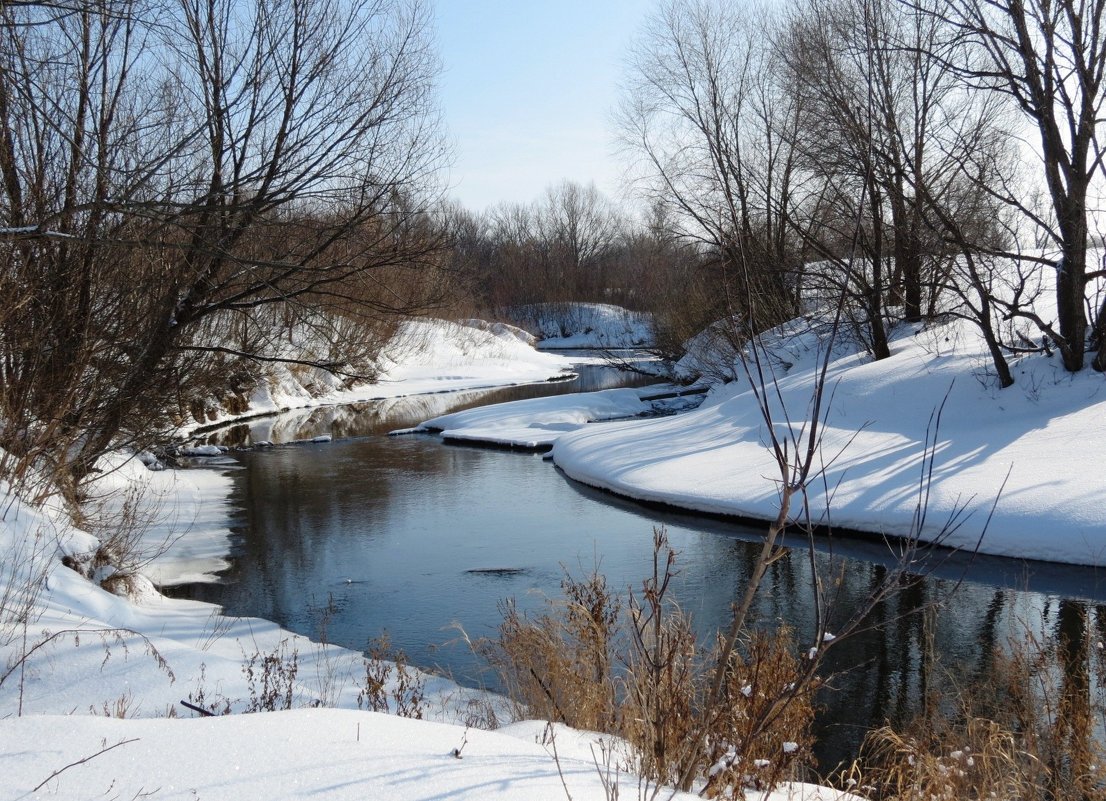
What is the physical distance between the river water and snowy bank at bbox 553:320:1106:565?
394 mm

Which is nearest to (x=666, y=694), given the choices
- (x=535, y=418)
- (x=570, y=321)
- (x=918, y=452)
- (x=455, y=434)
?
(x=918, y=452)

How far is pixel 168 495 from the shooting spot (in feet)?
48.1

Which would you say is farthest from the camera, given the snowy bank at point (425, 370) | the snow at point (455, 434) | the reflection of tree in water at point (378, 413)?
the snowy bank at point (425, 370)

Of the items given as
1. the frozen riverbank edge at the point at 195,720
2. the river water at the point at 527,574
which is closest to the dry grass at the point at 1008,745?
the river water at the point at 527,574

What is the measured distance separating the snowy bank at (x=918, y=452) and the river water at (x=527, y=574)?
0.39 meters

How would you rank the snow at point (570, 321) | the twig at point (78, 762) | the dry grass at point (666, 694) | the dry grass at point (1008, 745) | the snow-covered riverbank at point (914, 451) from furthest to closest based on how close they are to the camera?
1. the snow at point (570, 321)
2. the snow-covered riverbank at point (914, 451)
3. the dry grass at point (1008, 745)
4. the dry grass at point (666, 694)
5. the twig at point (78, 762)

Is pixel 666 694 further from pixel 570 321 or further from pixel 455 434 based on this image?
pixel 570 321

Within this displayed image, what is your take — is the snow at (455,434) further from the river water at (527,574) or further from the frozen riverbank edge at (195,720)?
the river water at (527,574)

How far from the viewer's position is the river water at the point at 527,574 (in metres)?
7.92

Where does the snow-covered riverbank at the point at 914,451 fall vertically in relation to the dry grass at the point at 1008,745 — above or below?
above

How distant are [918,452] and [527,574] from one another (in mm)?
6613

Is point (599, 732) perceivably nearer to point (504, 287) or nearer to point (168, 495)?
point (168, 495)

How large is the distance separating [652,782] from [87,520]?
27.9 ft

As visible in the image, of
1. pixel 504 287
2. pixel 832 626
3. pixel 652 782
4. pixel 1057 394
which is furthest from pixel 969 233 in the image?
pixel 504 287
